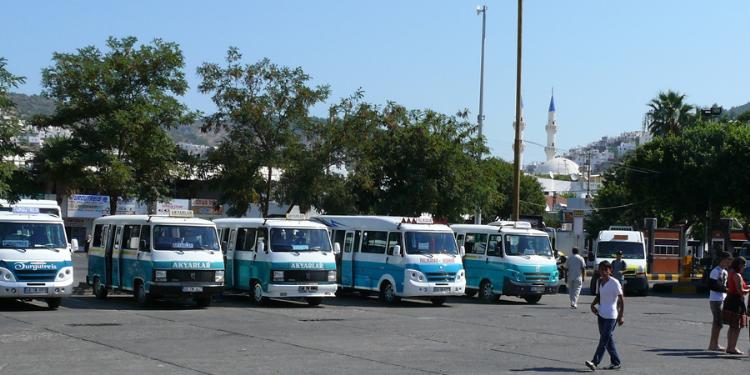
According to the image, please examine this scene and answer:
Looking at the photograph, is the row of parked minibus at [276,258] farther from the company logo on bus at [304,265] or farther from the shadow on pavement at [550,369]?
the shadow on pavement at [550,369]

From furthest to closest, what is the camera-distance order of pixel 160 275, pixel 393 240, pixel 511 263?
1. pixel 511 263
2. pixel 393 240
3. pixel 160 275

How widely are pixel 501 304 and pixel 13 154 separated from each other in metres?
14.4

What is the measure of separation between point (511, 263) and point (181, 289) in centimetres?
1020

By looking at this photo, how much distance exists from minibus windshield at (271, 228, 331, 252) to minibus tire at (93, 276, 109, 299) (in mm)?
4885

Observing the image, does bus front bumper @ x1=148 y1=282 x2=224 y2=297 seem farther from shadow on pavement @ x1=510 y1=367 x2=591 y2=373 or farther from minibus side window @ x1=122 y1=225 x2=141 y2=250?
→ shadow on pavement @ x1=510 y1=367 x2=591 y2=373

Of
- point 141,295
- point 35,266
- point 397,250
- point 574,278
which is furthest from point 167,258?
point 574,278

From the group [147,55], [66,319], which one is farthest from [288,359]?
[147,55]

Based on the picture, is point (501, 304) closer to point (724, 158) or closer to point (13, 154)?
point (13, 154)

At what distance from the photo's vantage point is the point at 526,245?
30.1 metres

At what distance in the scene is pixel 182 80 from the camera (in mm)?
32094

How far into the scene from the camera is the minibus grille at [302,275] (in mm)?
25672

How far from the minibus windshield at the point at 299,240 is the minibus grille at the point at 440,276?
9.38 ft

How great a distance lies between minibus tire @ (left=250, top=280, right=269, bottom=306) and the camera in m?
26.3

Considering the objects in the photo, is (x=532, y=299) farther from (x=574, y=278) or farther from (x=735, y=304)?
(x=735, y=304)
